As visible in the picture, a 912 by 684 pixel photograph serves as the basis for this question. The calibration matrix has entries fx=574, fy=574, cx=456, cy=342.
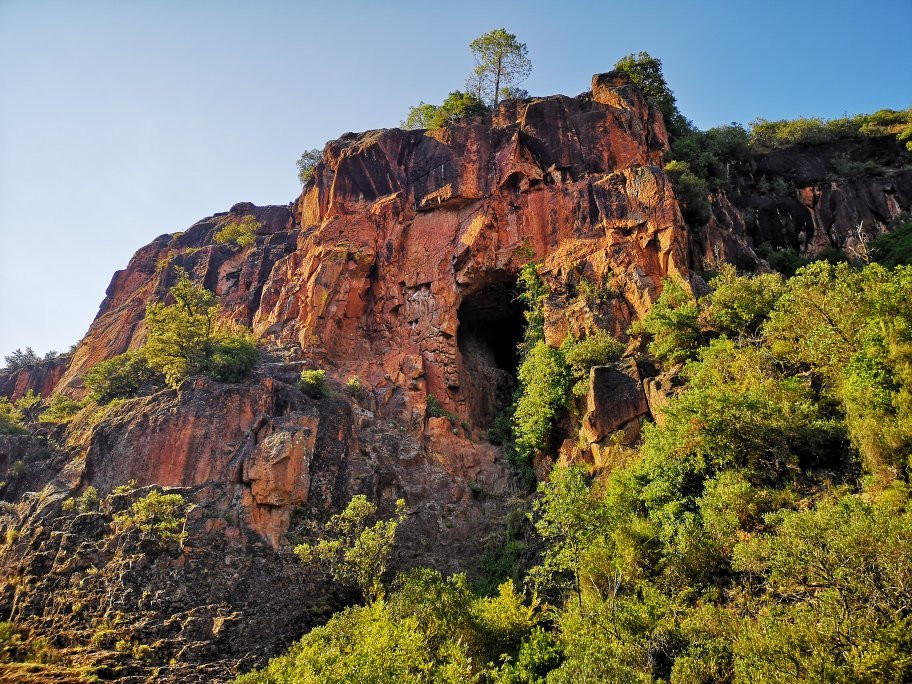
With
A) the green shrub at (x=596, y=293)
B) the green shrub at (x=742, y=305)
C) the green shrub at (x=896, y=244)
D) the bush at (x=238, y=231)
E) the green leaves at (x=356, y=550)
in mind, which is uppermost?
the bush at (x=238, y=231)

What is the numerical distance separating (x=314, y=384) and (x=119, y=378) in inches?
491

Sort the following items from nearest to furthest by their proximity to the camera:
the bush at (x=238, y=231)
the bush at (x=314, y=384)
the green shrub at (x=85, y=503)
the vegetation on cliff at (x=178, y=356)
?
the green shrub at (x=85, y=503) < the bush at (x=314, y=384) < the vegetation on cliff at (x=178, y=356) < the bush at (x=238, y=231)

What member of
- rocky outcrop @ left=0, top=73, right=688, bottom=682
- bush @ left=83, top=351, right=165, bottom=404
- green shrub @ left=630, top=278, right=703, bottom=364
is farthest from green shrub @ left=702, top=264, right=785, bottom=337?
bush @ left=83, top=351, right=165, bottom=404

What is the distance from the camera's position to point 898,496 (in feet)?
46.0

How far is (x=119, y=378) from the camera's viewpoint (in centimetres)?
3262

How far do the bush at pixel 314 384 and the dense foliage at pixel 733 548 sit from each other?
10.8 m

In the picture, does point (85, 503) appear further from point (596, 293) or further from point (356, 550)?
point (596, 293)

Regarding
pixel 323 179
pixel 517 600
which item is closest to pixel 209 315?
pixel 323 179

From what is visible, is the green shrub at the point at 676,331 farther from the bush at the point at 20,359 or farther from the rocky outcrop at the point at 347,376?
the bush at the point at 20,359

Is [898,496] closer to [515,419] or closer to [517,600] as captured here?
[517,600]

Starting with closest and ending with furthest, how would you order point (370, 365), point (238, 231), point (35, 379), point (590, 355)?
point (590, 355) → point (370, 365) → point (35, 379) → point (238, 231)

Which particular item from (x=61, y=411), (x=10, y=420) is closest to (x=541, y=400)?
(x=61, y=411)

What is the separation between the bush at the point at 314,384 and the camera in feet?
95.1

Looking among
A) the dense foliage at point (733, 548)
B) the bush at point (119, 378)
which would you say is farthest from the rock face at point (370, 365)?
Answer: the dense foliage at point (733, 548)
